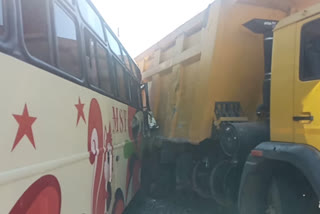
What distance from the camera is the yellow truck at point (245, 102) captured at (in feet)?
Result: 11.2

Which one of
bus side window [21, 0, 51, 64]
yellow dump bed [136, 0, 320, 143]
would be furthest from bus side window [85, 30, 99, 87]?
yellow dump bed [136, 0, 320, 143]

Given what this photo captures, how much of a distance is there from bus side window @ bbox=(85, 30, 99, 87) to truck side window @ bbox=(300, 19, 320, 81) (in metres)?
1.93

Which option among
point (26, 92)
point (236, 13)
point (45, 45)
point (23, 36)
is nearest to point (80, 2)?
point (45, 45)

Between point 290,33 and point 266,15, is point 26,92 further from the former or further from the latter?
point 266,15

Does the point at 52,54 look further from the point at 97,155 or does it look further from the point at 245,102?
the point at 245,102

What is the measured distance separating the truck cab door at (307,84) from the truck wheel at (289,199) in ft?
1.48

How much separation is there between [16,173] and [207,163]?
3.94 m

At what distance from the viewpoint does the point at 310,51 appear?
3.42 metres

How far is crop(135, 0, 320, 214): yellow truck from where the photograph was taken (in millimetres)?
3416

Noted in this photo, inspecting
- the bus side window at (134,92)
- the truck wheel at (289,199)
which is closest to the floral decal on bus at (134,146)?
the bus side window at (134,92)

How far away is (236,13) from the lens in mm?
5020

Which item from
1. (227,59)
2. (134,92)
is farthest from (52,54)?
(134,92)

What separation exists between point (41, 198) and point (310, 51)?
2612mm

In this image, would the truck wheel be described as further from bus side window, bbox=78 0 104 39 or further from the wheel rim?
bus side window, bbox=78 0 104 39
